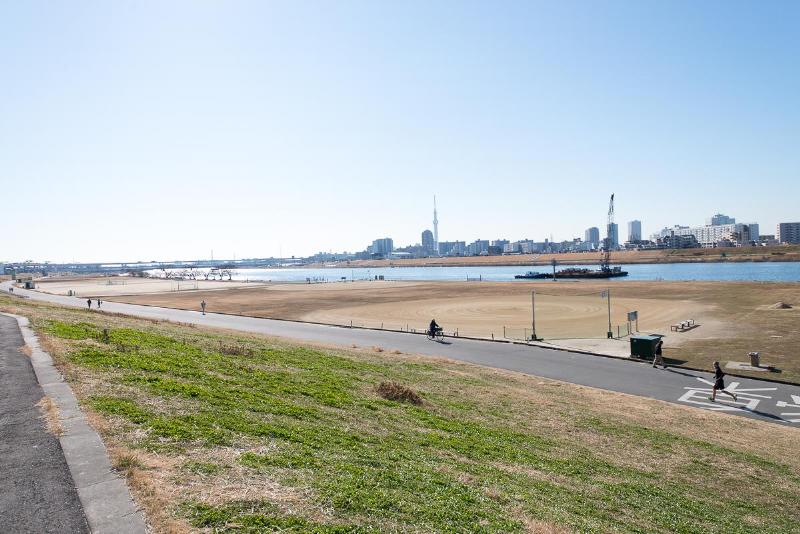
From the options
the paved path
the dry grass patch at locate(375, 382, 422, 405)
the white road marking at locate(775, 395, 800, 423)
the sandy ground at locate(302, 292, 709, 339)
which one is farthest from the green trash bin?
the dry grass patch at locate(375, 382, 422, 405)

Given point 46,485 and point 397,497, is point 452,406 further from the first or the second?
point 46,485

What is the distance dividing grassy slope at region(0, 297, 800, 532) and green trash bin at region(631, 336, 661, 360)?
1220 cm

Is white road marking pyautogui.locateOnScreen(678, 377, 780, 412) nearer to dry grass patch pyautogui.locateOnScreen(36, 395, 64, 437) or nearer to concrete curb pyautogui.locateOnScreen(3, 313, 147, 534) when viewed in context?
concrete curb pyautogui.locateOnScreen(3, 313, 147, 534)

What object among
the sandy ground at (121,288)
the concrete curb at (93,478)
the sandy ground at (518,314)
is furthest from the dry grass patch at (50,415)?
the sandy ground at (121,288)

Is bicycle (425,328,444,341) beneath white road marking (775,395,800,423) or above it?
above

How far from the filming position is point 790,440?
1694 cm

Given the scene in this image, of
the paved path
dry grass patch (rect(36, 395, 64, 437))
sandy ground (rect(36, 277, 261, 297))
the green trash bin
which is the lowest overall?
the paved path

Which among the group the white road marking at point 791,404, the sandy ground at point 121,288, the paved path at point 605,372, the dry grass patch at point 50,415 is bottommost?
the white road marking at point 791,404

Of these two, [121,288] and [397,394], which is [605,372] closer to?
[397,394]

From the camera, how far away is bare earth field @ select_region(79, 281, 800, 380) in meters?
35.3

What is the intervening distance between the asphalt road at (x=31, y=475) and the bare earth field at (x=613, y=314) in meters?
33.2

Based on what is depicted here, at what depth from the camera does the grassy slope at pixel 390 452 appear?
7246 mm

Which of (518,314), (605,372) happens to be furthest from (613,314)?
(605,372)

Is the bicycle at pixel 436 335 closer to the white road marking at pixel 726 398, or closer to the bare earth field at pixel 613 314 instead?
the bare earth field at pixel 613 314
